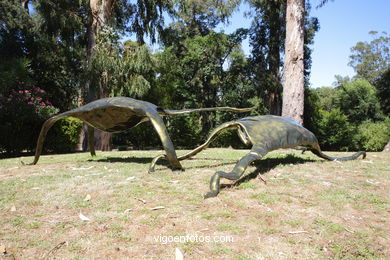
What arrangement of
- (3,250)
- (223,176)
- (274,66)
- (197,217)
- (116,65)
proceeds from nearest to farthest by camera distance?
(3,250), (197,217), (223,176), (116,65), (274,66)

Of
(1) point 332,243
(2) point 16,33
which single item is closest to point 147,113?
(1) point 332,243

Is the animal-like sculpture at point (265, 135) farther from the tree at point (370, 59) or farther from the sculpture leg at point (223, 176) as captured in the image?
the tree at point (370, 59)

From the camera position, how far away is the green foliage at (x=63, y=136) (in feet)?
39.8

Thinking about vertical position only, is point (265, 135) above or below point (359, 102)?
below

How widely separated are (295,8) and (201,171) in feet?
25.6

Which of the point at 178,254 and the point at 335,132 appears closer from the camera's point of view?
the point at 178,254

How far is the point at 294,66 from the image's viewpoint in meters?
9.71

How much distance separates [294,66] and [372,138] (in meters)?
15.6

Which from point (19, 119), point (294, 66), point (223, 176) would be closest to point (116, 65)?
point (19, 119)

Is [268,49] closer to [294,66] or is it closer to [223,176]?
[294,66]

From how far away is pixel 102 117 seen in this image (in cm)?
595

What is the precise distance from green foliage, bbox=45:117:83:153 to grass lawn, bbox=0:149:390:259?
8045 mm

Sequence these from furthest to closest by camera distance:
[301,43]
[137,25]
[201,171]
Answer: [137,25] < [301,43] < [201,171]

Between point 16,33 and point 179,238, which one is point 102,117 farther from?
point 16,33
